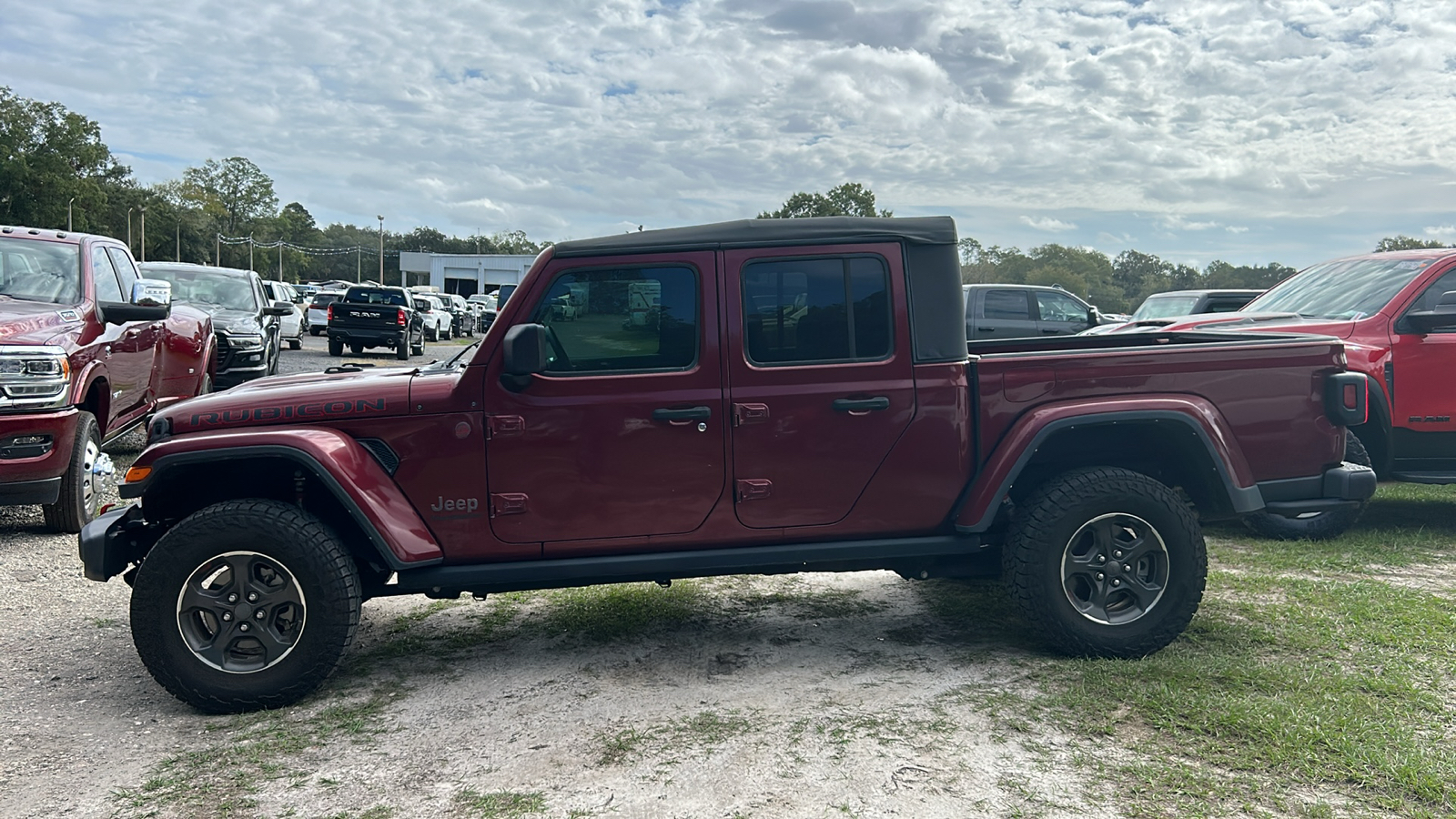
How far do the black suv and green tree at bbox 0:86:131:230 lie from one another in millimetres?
68092

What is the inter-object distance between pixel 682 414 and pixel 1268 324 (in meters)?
4.97

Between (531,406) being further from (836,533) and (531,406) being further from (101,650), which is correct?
(101,650)

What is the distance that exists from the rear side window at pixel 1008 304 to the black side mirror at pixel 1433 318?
856cm

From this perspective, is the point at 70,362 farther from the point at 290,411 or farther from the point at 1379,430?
the point at 1379,430

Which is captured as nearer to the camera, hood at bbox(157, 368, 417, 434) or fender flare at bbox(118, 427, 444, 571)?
fender flare at bbox(118, 427, 444, 571)

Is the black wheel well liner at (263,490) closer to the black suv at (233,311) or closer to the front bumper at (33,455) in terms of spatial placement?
the front bumper at (33,455)

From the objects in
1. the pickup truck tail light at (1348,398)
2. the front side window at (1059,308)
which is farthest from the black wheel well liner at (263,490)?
the front side window at (1059,308)

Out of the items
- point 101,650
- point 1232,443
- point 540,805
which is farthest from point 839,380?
point 101,650

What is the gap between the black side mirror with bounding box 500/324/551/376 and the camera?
4.13 meters

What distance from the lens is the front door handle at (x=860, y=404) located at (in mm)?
4418

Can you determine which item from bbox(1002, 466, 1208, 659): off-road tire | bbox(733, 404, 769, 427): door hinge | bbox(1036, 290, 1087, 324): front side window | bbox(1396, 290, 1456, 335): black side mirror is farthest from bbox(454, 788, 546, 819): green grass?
bbox(1036, 290, 1087, 324): front side window

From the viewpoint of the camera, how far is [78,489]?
6625 millimetres

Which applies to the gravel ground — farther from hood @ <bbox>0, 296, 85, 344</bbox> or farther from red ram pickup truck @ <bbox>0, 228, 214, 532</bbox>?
hood @ <bbox>0, 296, 85, 344</bbox>

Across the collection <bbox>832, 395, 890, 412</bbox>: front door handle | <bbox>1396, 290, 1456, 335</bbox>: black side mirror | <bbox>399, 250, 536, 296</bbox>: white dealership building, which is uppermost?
<bbox>399, 250, 536, 296</bbox>: white dealership building
